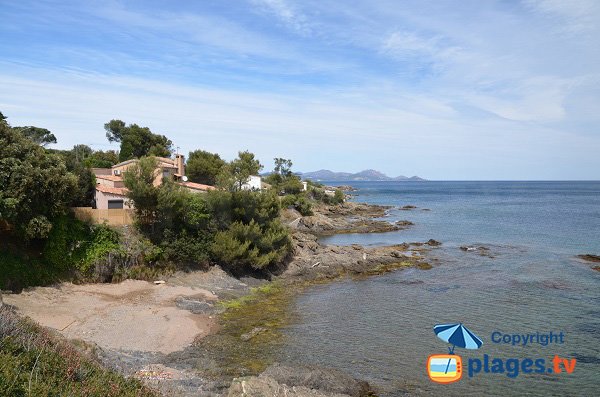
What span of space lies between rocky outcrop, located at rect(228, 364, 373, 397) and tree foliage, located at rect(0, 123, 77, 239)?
15.2 metres

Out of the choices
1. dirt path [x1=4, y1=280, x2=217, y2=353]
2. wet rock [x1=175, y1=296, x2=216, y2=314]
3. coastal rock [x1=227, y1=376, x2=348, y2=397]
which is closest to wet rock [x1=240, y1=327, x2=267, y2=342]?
dirt path [x1=4, y1=280, x2=217, y2=353]

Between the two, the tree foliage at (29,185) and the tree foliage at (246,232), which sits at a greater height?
the tree foliage at (29,185)

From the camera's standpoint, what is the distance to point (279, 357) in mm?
18938

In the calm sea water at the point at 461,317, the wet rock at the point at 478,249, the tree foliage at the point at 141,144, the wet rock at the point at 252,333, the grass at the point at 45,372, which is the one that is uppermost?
the tree foliage at the point at 141,144

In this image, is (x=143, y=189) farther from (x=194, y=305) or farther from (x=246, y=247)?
(x=194, y=305)

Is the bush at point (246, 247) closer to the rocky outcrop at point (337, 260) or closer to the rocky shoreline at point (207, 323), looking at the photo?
the rocky shoreline at point (207, 323)

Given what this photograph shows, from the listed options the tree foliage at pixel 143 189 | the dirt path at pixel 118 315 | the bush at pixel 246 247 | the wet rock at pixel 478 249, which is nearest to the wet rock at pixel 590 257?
the wet rock at pixel 478 249

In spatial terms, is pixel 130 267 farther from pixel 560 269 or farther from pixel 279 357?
pixel 560 269

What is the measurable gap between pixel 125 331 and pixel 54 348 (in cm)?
914

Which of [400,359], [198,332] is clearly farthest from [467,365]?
[198,332]

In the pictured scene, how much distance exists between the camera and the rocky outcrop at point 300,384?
46.5 feet

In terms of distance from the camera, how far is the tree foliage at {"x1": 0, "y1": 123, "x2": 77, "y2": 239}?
22109 mm

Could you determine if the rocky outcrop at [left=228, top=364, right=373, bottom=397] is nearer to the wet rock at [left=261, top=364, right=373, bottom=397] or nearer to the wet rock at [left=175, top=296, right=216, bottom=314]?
the wet rock at [left=261, top=364, right=373, bottom=397]

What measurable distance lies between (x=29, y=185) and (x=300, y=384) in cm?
1698
